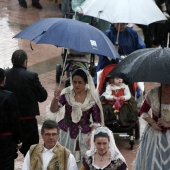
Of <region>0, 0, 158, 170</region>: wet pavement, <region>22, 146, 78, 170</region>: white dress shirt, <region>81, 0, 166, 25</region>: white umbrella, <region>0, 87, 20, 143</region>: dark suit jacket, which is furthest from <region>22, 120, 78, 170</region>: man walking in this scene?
<region>81, 0, 166, 25</region>: white umbrella

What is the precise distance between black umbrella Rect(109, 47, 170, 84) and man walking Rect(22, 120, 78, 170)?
1106 millimetres

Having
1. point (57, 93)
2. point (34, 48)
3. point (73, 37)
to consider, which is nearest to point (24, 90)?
point (57, 93)

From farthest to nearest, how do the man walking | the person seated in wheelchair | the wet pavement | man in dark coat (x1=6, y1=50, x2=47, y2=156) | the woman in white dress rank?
the wet pavement < the person seated in wheelchair < man in dark coat (x1=6, y1=50, x2=47, y2=156) < the woman in white dress < the man walking

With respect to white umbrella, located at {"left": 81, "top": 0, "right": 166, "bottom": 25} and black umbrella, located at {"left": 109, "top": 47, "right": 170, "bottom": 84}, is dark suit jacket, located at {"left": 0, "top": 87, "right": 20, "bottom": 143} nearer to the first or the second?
black umbrella, located at {"left": 109, "top": 47, "right": 170, "bottom": 84}

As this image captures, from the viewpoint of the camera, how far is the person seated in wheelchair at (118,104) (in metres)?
12.4

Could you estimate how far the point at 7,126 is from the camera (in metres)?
9.93

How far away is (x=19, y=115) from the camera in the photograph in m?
10.4

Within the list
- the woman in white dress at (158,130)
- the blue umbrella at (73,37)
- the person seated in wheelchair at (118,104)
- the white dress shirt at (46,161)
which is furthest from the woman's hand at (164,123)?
the person seated in wheelchair at (118,104)

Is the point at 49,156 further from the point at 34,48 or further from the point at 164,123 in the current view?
the point at 34,48

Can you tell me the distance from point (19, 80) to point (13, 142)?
0.93 m

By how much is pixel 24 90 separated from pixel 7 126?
857 millimetres

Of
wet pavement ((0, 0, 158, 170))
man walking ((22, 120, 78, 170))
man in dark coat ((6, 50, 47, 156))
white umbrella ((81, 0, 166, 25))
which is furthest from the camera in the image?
wet pavement ((0, 0, 158, 170))

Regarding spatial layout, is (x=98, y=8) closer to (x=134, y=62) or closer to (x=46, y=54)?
(x=134, y=62)

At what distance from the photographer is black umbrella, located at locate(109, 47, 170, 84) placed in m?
9.28
